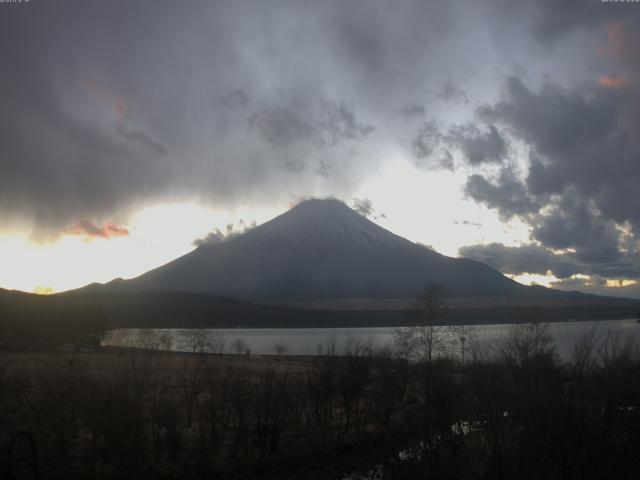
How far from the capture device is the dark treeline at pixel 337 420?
26.4ft

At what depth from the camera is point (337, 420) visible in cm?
2855

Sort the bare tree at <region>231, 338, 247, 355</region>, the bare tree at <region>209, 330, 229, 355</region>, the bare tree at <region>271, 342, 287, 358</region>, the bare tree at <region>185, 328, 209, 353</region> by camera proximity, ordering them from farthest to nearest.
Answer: the bare tree at <region>185, 328, 209, 353</region>
the bare tree at <region>209, 330, 229, 355</region>
the bare tree at <region>231, 338, 247, 355</region>
the bare tree at <region>271, 342, 287, 358</region>

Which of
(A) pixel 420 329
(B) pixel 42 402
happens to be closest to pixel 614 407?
(B) pixel 42 402

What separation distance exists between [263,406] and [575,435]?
1590cm

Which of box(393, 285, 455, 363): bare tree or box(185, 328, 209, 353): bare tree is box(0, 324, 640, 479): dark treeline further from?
box(185, 328, 209, 353): bare tree

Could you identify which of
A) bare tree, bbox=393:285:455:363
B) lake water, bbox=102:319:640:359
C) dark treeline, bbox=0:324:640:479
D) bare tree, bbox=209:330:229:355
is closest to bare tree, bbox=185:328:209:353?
lake water, bbox=102:319:640:359

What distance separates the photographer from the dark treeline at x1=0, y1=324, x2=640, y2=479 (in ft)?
26.4

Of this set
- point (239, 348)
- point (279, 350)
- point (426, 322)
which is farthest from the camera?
point (239, 348)

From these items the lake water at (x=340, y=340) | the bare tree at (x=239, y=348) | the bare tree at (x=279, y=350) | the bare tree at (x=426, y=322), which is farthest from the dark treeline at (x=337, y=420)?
the bare tree at (x=239, y=348)

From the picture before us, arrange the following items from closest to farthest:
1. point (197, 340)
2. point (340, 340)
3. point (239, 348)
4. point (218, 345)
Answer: point (239, 348), point (218, 345), point (197, 340), point (340, 340)

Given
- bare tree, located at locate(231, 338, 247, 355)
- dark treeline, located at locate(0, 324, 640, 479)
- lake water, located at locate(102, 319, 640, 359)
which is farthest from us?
bare tree, located at locate(231, 338, 247, 355)

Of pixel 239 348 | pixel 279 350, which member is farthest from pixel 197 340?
pixel 279 350

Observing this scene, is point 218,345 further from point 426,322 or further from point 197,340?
point 426,322

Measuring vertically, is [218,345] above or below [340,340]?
below
